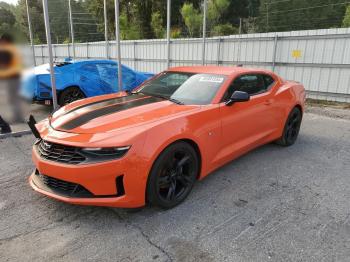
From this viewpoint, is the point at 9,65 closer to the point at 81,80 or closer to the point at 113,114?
the point at 113,114

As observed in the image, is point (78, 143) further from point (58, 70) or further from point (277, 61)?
point (277, 61)

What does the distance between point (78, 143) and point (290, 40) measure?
9263 mm

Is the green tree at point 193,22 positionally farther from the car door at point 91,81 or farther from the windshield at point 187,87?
the windshield at point 187,87

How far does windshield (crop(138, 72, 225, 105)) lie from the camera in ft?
12.4

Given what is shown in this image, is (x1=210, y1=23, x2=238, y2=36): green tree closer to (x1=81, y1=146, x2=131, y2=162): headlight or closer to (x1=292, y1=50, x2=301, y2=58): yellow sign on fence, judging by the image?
(x1=292, y1=50, x2=301, y2=58): yellow sign on fence

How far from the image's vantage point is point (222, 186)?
3773 millimetres

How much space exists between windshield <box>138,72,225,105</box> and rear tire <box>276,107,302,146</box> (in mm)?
1823

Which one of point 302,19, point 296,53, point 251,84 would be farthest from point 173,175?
point 302,19

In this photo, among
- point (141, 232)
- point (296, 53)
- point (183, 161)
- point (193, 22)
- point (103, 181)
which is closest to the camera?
point (103, 181)

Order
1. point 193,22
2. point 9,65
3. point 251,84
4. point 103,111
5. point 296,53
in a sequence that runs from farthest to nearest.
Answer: point 193,22, point 296,53, point 251,84, point 103,111, point 9,65

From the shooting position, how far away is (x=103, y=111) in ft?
11.3

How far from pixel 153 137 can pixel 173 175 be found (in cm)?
54

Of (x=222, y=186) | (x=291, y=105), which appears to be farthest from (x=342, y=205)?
(x=291, y=105)

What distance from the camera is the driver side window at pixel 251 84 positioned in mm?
4012
